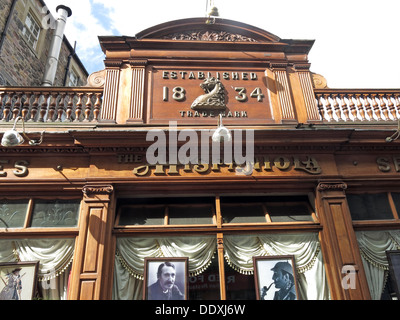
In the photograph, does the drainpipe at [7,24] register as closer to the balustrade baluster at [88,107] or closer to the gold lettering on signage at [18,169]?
the balustrade baluster at [88,107]

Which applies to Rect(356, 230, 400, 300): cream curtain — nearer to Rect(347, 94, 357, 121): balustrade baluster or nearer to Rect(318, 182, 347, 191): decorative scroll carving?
Rect(318, 182, 347, 191): decorative scroll carving

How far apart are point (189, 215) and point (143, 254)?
1112 millimetres

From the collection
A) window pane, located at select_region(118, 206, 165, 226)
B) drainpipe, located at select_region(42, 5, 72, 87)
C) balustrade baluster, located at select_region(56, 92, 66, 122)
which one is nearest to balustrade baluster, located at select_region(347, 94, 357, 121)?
window pane, located at select_region(118, 206, 165, 226)

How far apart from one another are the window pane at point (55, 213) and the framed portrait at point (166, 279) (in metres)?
1.63

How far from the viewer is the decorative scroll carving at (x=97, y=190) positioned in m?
6.15

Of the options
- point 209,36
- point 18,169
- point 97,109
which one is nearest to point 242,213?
point 97,109

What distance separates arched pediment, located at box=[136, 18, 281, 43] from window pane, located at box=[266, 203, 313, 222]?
409 cm

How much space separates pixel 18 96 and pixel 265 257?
615 cm

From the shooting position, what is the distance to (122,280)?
228 inches

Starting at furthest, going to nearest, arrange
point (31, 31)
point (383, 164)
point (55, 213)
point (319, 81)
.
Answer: point (31, 31) < point (319, 81) < point (383, 164) < point (55, 213)

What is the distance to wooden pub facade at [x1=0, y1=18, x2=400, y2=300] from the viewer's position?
5.88m

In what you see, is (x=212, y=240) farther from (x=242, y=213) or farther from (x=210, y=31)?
(x=210, y=31)

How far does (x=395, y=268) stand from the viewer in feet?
19.9

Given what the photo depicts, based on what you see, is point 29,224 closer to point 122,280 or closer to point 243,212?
point 122,280
